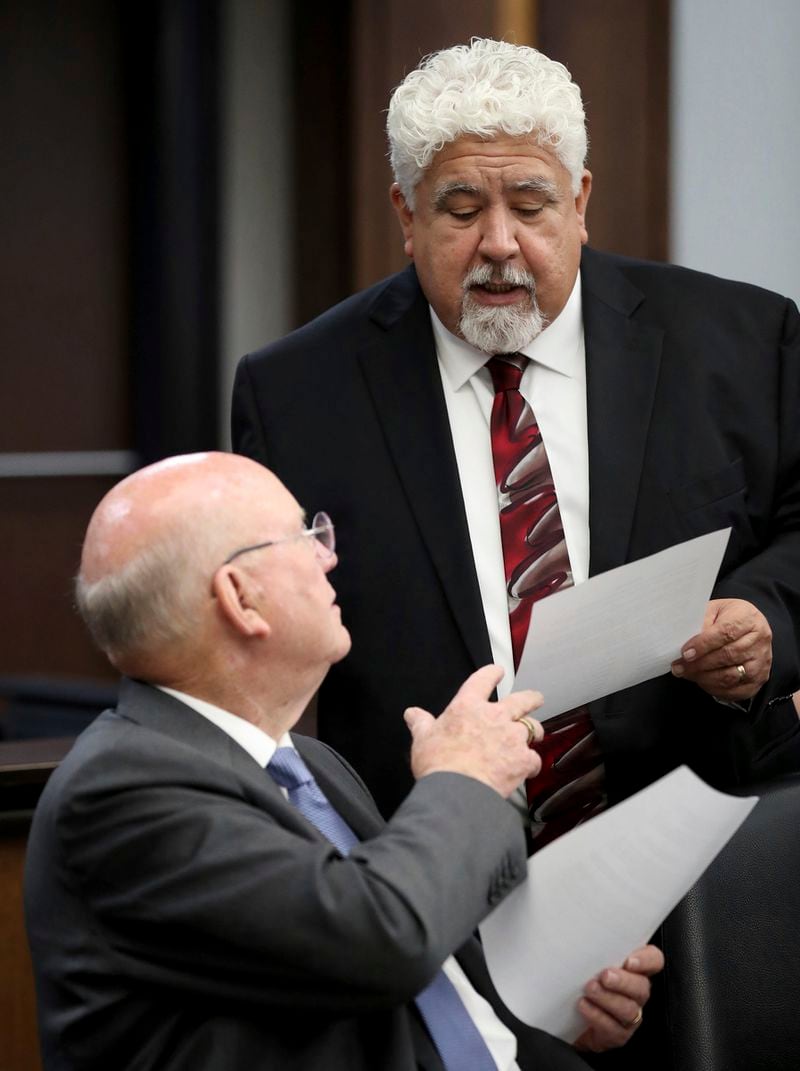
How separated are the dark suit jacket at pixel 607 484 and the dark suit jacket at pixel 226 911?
1.87 ft

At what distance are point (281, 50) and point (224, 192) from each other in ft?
1.18

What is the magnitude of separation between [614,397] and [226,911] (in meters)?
0.98

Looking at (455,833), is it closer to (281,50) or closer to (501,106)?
(501,106)

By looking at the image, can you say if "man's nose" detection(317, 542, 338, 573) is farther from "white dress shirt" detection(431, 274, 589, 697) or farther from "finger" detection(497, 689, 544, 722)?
"white dress shirt" detection(431, 274, 589, 697)

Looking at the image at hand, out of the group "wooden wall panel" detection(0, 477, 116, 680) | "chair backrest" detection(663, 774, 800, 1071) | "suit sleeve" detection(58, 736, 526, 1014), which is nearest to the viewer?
"suit sleeve" detection(58, 736, 526, 1014)

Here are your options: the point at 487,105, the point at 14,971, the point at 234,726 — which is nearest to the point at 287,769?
the point at 234,726

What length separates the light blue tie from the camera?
1.39 meters

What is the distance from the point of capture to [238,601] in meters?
1.32

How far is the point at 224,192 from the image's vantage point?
3379mm

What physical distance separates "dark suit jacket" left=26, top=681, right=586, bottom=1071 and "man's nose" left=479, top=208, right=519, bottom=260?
0.77 m

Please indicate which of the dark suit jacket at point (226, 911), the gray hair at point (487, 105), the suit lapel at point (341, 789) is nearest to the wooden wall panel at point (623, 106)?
the gray hair at point (487, 105)

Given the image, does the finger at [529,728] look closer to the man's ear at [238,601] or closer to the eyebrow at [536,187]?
the man's ear at [238,601]

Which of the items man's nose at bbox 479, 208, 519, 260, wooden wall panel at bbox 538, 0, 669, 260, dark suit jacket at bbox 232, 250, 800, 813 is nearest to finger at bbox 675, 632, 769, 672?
dark suit jacket at bbox 232, 250, 800, 813

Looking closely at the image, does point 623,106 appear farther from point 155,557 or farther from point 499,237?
point 155,557
